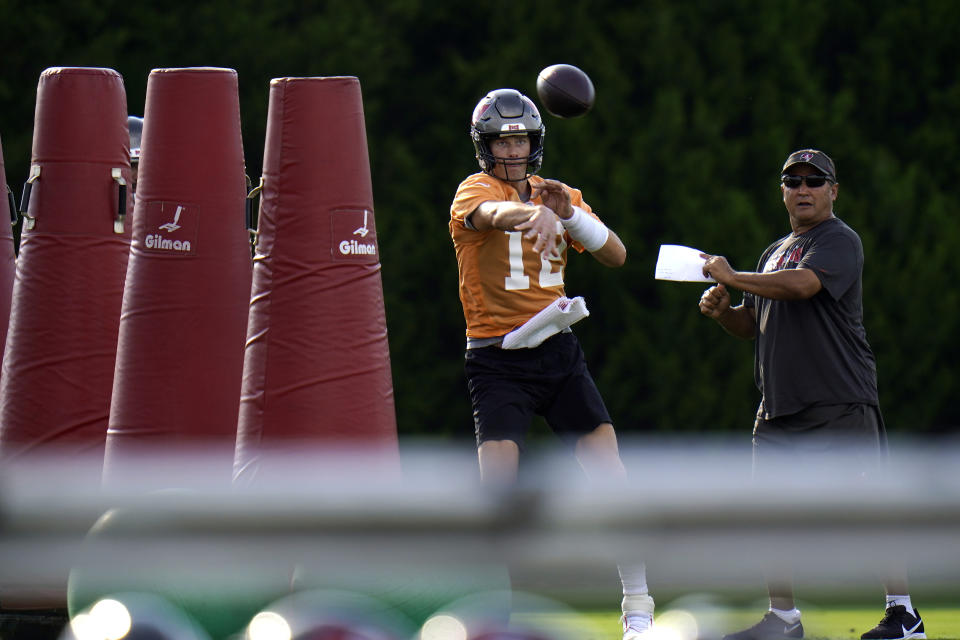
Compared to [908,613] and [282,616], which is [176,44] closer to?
[908,613]

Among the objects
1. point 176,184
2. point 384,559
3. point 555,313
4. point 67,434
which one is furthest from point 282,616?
point 67,434

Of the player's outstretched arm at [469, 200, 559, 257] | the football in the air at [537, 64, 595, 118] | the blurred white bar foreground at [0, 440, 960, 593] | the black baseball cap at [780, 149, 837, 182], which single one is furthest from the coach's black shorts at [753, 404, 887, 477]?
the blurred white bar foreground at [0, 440, 960, 593]

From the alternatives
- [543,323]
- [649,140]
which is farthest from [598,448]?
[649,140]

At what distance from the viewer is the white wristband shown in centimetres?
479

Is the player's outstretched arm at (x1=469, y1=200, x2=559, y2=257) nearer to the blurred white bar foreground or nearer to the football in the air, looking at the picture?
the football in the air

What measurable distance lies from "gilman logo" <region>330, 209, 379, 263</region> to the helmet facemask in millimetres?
446

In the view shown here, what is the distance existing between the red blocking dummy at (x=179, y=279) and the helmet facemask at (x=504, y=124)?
36.7 inches

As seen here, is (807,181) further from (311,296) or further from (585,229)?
(311,296)

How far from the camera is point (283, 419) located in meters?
4.95

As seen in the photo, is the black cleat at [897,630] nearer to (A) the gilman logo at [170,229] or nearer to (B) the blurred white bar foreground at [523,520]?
(A) the gilman logo at [170,229]

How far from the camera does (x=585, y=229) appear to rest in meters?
4.79

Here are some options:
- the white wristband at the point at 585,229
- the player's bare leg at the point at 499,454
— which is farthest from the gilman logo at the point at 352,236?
the player's bare leg at the point at 499,454

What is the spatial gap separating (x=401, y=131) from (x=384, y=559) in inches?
538

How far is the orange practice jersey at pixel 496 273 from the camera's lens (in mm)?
4844
